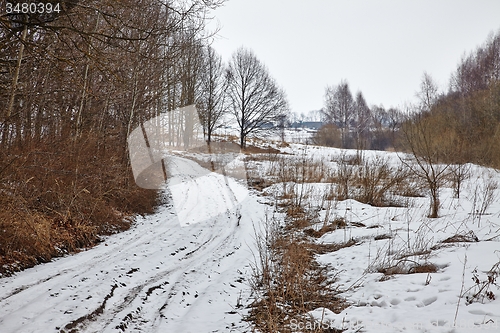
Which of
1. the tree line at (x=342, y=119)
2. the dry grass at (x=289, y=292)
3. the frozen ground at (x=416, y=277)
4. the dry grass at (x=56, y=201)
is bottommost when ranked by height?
the dry grass at (x=289, y=292)

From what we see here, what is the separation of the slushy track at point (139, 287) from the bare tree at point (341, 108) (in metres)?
37.7

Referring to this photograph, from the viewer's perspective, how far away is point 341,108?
4078cm

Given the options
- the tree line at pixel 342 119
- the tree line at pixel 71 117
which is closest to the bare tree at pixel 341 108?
the tree line at pixel 342 119

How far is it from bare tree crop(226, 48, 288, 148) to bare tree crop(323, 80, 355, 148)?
15.1 metres

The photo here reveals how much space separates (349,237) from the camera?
553 cm

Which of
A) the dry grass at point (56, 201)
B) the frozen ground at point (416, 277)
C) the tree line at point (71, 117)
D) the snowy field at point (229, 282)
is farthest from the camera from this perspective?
the dry grass at point (56, 201)

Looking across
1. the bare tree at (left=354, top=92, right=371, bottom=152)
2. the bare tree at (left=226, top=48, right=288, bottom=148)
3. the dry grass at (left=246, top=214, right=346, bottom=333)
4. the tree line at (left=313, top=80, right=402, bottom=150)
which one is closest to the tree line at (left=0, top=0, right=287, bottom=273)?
the dry grass at (left=246, top=214, right=346, bottom=333)

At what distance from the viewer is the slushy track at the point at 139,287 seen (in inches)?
109

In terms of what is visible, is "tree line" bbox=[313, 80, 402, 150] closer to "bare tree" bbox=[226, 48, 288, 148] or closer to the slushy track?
"bare tree" bbox=[226, 48, 288, 148]

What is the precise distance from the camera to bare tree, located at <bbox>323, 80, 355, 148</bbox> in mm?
40562

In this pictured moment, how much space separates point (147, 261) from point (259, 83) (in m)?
26.4

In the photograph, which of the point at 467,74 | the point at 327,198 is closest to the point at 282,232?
the point at 327,198

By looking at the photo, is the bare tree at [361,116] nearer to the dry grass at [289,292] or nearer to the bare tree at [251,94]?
the bare tree at [251,94]

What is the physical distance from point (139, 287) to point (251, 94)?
1054 inches
